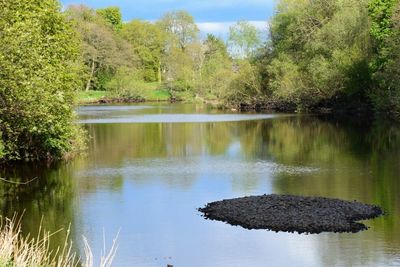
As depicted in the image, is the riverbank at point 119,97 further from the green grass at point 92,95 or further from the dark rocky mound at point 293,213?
the dark rocky mound at point 293,213

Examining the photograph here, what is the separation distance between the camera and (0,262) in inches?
429

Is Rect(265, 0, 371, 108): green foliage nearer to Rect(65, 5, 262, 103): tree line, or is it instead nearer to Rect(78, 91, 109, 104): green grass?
Rect(65, 5, 262, 103): tree line

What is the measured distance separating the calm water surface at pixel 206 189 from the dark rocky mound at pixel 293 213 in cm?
61

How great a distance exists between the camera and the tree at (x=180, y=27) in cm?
12988

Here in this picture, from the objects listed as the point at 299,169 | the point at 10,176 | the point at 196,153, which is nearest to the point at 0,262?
the point at 10,176

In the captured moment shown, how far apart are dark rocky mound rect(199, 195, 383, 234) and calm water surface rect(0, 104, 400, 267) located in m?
0.61

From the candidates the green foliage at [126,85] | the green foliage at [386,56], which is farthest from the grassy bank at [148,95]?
the green foliage at [386,56]

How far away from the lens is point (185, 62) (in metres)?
123

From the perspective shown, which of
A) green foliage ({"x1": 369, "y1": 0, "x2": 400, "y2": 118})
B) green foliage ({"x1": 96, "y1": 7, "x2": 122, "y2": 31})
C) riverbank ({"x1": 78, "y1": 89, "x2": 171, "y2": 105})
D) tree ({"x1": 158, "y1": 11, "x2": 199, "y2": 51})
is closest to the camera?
green foliage ({"x1": 369, "y1": 0, "x2": 400, "y2": 118})

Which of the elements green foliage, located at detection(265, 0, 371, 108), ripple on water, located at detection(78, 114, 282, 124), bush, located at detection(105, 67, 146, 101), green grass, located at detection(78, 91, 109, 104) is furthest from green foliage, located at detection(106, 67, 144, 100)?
ripple on water, located at detection(78, 114, 282, 124)

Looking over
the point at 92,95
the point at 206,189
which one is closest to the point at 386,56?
the point at 206,189

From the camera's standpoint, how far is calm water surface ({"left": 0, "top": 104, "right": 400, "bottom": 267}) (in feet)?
65.4

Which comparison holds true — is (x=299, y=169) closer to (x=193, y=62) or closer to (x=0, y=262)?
(x=0, y=262)

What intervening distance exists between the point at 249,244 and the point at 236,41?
10261cm
